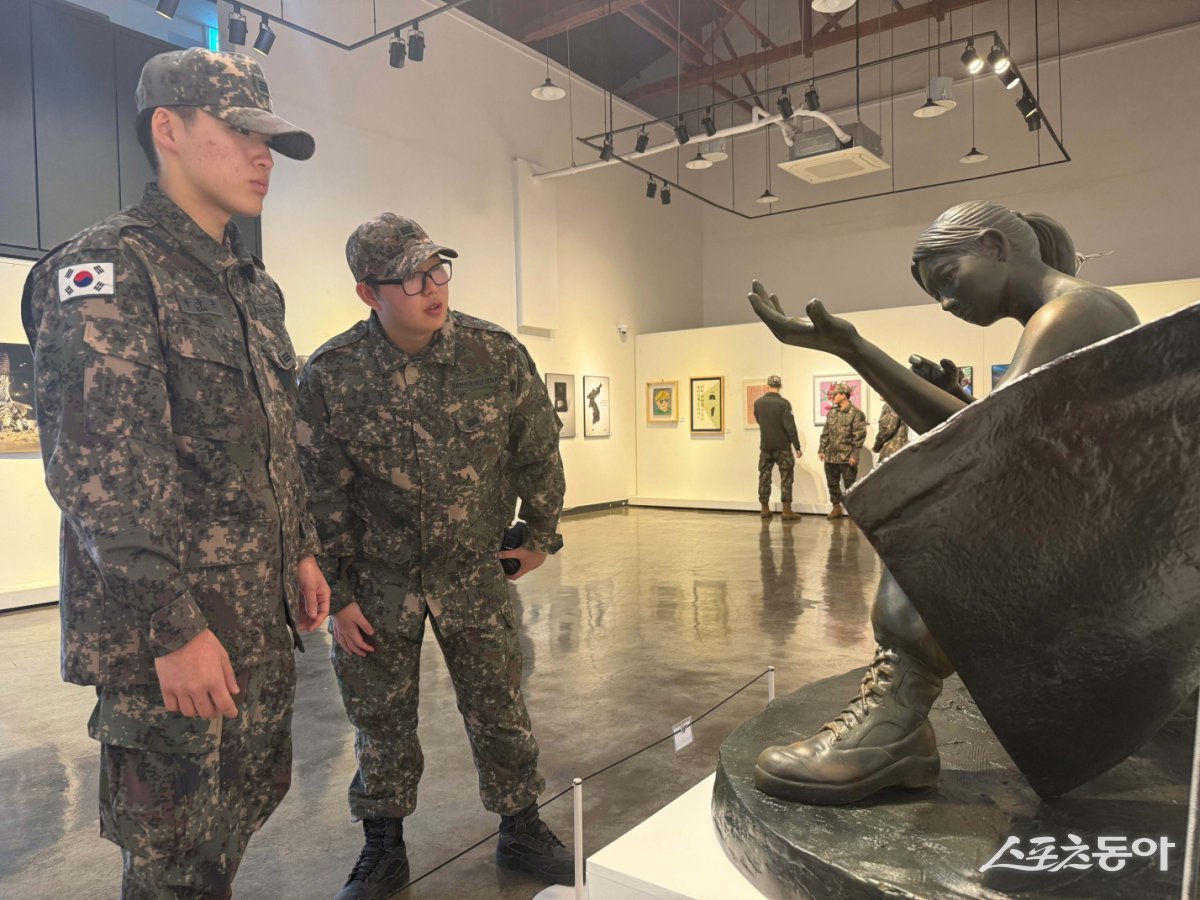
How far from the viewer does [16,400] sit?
6105mm

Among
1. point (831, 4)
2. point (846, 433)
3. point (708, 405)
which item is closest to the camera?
point (831, 4)

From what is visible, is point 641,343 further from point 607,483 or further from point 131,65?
point 131,65

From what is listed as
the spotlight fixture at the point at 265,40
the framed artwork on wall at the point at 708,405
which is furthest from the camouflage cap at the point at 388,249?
the framed artwork on wall at the point at 708,405

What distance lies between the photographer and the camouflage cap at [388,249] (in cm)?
192

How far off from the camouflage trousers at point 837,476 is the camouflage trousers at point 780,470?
51cm

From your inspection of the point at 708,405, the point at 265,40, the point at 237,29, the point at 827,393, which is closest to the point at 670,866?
the point at 237,29

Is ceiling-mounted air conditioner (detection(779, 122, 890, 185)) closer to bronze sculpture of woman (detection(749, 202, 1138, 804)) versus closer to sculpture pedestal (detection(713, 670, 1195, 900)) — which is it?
bronze sculpture of woman (detection(749, 202, 1138, 804))

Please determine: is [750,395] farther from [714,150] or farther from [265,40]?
[265,40]

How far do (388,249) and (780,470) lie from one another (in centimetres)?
943

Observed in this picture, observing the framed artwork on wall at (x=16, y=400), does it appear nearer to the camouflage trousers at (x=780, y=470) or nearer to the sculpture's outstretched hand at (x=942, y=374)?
the sculpture's outstretched hand at (x=942, y=374)

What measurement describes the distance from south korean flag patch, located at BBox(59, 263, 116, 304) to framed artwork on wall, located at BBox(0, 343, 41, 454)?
19.0 ft

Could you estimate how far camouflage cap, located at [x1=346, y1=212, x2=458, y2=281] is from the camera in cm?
192

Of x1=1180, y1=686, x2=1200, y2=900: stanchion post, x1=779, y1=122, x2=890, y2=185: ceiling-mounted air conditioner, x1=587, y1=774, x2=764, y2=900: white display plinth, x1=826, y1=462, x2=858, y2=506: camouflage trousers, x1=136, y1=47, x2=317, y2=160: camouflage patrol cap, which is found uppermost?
x1=779, y1=122, x2=890, y2=185: ceiling-mounted air conditioner

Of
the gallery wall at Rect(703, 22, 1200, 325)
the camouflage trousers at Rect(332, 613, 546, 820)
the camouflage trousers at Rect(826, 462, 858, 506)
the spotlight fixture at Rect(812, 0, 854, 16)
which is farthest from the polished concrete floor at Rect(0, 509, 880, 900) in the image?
the gallery wall at Rect(703, 22, 1200, 325)
